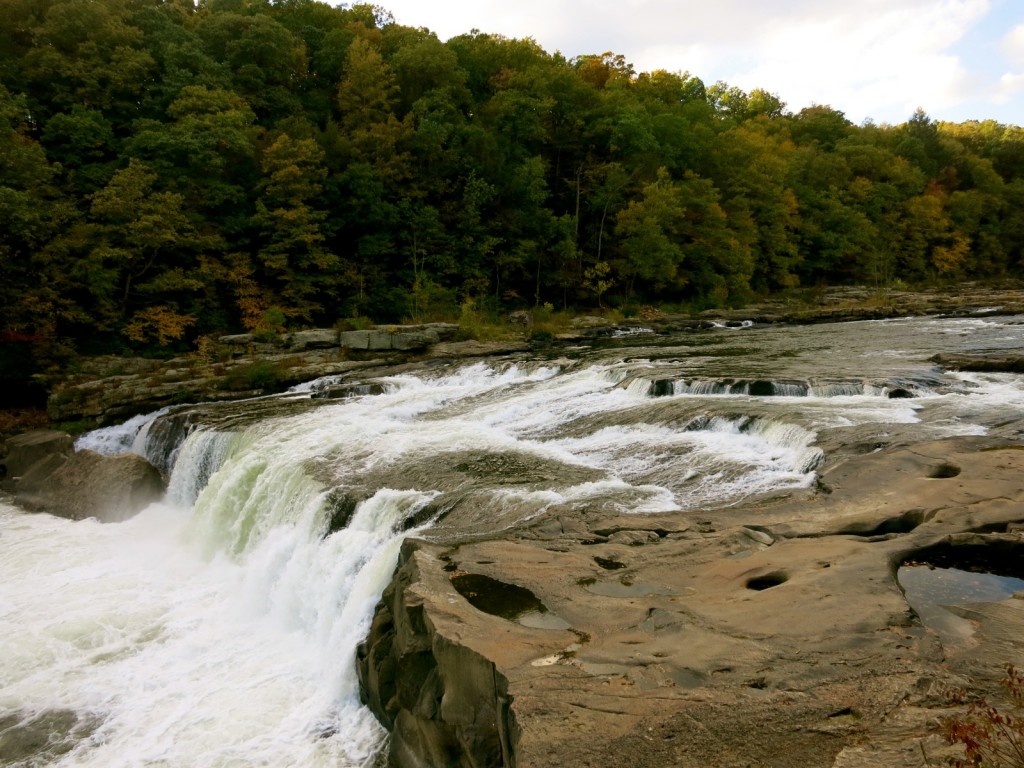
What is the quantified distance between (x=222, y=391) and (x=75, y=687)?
12.6 meters

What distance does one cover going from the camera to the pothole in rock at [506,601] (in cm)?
509

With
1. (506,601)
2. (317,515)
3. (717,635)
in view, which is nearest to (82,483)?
(317,515)

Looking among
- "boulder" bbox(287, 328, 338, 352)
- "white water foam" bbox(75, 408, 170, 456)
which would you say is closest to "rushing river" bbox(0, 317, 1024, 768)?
"white water foam" bbox(75, 408, 170, 456)

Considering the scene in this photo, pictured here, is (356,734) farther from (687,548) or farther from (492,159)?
(492,159)

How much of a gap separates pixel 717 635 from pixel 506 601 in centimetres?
188

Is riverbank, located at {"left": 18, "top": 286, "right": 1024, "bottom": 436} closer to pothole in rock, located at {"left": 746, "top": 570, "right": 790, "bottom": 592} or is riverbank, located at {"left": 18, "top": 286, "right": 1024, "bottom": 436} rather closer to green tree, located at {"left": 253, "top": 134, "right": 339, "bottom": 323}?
green tree, located at {"left": 253, "top": 134, "right": 339, "bottom": 323}

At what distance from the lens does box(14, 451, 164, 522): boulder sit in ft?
44.0

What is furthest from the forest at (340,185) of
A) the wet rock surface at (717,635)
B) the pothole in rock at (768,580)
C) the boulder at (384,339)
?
the pothole in rock at (768,580)

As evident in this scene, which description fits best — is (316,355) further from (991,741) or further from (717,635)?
(991,741)

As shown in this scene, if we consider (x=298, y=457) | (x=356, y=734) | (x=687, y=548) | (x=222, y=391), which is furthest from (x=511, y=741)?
(x=222, y=391)

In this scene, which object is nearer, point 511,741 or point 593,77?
point 511,741

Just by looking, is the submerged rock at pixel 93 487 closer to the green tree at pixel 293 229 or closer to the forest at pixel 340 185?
the forest at pixel 340 185

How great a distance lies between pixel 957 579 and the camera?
16.1 feet

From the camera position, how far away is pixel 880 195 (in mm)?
50188
